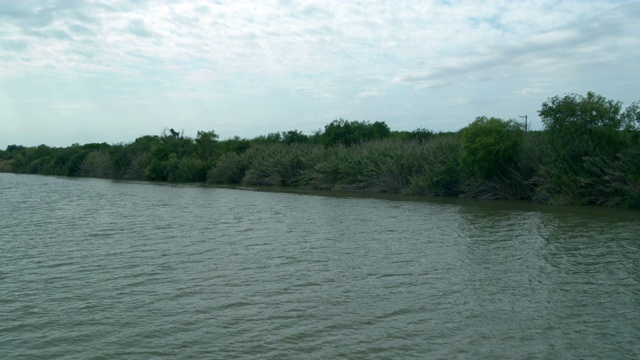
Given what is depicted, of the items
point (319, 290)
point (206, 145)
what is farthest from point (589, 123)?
point (206, 145)

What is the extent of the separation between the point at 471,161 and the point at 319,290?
27.6 meters

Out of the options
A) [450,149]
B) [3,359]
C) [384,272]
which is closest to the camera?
[3,359]

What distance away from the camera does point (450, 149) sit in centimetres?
4344

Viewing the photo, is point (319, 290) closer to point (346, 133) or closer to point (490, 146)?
point (490, 146)

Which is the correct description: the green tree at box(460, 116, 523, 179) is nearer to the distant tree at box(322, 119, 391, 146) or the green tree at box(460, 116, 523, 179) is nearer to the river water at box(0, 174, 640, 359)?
the river water at box(0, 174, 640, 359)

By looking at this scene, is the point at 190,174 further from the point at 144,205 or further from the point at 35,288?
the point at 35,288

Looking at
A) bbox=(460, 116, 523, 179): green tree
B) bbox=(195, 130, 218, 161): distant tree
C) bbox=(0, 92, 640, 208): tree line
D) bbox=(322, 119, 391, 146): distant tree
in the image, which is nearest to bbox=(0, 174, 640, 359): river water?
bbox=(0, 92, 640, 208): tree line

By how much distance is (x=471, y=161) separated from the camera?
3853 cm

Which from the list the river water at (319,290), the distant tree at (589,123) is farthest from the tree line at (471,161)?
the river water at (319,290)

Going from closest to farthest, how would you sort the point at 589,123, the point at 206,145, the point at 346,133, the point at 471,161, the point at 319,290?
the point at 319,290, the point at 589,123, the point at 471,161, the point at 346,133, the point at 206,145

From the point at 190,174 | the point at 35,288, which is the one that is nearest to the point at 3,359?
the point at 35,288

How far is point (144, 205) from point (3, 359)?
87.1ft

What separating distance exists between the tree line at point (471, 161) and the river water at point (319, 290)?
8652 millimetres

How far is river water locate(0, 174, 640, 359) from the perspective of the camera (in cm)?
970
